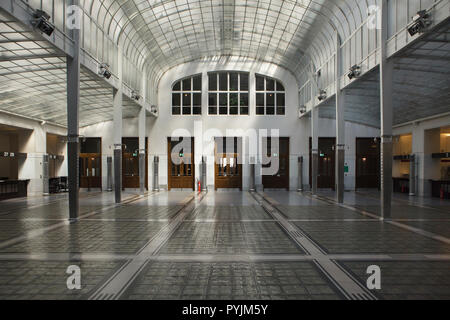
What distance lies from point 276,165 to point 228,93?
854 centimetres

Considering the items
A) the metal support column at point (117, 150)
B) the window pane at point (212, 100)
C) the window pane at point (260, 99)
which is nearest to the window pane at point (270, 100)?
the window pane at point (260, 99)

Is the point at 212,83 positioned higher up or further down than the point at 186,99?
higher up

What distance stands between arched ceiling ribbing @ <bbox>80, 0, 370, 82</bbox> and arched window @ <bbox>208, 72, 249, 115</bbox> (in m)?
2.14

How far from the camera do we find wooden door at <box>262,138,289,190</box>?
103 feet

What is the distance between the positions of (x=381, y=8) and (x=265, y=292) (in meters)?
13.6

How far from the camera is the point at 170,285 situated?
237 inches

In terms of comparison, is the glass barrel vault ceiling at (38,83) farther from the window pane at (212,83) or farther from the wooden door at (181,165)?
the window pane at (212,83)

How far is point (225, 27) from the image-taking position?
26781mm

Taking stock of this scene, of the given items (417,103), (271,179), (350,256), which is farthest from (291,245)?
(271,179)

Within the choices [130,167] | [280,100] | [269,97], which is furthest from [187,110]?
[280,100]

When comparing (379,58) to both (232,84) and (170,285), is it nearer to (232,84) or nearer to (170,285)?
(170,285)

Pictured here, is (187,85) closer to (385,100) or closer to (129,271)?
(385,100)

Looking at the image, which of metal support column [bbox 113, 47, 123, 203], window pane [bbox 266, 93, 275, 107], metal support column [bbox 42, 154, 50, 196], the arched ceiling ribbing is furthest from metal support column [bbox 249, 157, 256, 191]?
metal support column [bbox 42, 154, 50, 196]

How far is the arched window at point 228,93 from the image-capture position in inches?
1243
